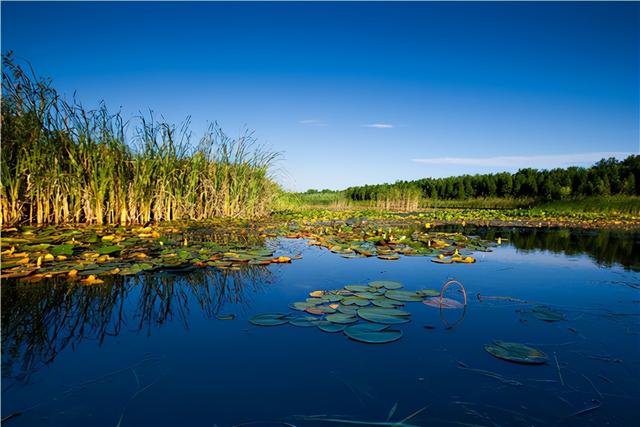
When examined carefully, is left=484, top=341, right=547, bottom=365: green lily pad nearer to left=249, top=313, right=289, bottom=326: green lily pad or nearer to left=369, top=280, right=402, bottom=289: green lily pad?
left=369, top=280, right=402, bottom=289: green lily pad

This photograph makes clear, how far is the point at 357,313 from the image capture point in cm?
241

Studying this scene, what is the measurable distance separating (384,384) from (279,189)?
11.1 meters

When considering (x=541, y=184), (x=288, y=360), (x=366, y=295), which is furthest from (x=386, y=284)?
(x=541, y=184)

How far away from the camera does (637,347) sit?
203cm

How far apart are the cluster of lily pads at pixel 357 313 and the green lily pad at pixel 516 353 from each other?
1.72 feet

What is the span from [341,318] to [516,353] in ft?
3.42

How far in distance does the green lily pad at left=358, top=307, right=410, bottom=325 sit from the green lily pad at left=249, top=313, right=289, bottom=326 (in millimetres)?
543

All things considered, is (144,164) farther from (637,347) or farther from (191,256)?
(637,347)

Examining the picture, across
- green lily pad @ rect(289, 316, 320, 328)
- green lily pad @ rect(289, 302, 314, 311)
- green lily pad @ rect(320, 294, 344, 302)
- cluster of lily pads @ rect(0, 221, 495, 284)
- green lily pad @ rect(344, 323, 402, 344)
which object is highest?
cluster of lily pads @ rect(0, 221, 495, 284)

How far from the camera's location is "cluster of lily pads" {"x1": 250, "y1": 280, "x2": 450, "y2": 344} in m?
2.13

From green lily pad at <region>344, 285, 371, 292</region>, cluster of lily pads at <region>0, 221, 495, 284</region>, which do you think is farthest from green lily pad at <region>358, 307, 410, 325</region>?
cluster of lily pads at <region>0, 221, 495, 284</region>

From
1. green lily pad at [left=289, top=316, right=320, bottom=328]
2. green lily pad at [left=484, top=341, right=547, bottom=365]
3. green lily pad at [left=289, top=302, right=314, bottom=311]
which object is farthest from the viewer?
green lily pad at [left=289, top=302, right=314, bottom=311]

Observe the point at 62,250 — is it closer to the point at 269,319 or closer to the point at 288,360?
the point at 269,319

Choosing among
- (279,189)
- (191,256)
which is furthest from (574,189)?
(191,256)
